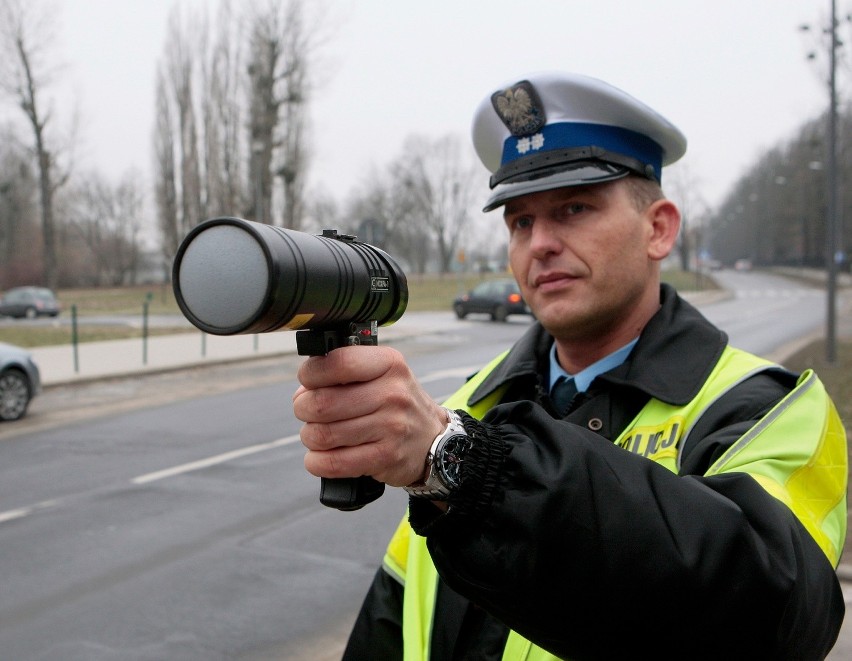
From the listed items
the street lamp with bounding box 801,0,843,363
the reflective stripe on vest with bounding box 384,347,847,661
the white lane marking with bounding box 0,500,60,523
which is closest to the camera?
the reflective stripe on vest with bounding box 384,347,847,661

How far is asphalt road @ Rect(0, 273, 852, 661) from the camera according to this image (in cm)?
406

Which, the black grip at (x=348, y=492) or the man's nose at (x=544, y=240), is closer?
the black grip at (x=348, y=492)

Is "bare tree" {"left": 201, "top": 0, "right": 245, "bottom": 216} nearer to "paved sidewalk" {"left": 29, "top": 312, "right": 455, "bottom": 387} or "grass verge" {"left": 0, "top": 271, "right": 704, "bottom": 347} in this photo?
"grass verge" {"left": 0, "top": 271, "right": 704, "bottom": 347}

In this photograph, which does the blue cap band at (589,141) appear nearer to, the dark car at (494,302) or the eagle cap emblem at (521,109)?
the eagle cap emblem at (521,109)

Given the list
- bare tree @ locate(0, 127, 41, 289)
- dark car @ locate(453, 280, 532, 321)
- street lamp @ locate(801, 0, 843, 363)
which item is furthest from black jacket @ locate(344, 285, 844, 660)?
bare tree @ locate(0, 127, 41, 289)

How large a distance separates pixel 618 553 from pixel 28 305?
37.2 metres

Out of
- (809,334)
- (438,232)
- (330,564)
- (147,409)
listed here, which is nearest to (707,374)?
(330,564)

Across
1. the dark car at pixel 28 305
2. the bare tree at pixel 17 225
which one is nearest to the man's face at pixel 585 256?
the dark car at pixel 28 305

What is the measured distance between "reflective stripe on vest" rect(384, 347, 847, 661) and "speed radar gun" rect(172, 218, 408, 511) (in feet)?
1.78

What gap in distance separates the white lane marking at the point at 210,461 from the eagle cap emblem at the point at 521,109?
5.90 m

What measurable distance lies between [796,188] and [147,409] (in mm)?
73966

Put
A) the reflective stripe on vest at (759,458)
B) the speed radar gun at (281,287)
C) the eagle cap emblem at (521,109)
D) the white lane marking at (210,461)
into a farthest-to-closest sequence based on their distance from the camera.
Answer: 1. the white lane marking at (210,461)
2. the eagle cap emblem at (521,109)
3. the reflective stripe on vest at (759,458)
4. the speed radar gun at (281,287)

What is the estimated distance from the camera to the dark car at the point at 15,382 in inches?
395

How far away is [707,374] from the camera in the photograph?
4.92 feet
